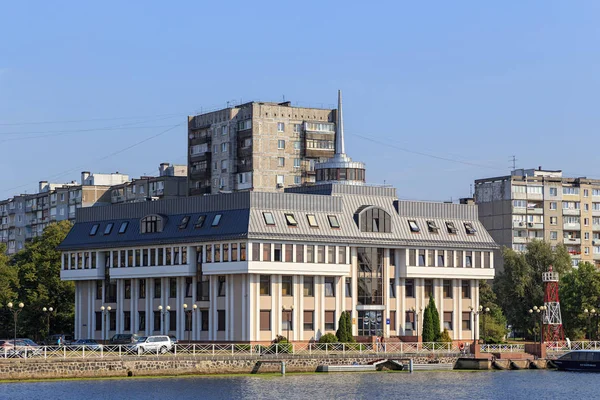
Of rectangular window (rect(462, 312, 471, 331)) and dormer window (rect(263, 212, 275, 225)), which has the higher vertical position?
dormer window (rect(263, 212, 275, 225))

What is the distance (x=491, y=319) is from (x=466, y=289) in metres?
15.2

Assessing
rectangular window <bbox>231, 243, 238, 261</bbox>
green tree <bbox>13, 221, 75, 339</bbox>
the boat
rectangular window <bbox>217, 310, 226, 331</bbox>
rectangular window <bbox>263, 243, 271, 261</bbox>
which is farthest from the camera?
green tree <bbox>13, 221, 75, 339</bbox>

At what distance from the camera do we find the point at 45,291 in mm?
133125

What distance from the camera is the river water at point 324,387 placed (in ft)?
267

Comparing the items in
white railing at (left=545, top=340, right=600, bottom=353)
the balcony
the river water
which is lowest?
the river water

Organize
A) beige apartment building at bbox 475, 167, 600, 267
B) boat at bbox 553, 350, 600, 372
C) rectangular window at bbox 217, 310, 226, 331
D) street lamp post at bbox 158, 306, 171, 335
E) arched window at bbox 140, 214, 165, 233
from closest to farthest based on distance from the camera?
boat at bbox 553, 350, 600, 372 < rectangular window at bbox 217, 310, 226, 331 < street lamp post at bbox 158, 306, 171, 335 < arched window at bbox 140, 214, 165, 233 < beige apartment building at bbox 475, 167, 600, 267

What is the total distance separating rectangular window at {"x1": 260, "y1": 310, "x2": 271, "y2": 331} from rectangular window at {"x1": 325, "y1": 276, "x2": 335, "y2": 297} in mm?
6693

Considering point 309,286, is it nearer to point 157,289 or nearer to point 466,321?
point 157,289

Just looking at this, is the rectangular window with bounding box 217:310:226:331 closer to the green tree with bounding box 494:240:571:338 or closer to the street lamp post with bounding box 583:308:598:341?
the street lamp post with bounding box 583:308:598:341

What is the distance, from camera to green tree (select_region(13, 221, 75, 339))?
132250mm

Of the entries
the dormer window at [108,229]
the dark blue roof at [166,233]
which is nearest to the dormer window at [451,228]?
the dark blue roof at [166,233]

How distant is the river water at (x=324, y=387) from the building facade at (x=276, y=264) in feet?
50.3

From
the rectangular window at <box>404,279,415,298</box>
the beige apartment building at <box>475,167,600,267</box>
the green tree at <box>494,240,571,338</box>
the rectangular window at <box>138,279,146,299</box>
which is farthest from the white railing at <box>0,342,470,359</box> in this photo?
the beige apartment building at <box>475,167,600,267</box>

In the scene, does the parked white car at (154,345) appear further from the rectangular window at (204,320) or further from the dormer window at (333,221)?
the dormer window at (333,221)
